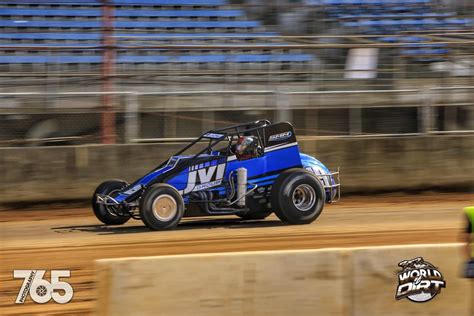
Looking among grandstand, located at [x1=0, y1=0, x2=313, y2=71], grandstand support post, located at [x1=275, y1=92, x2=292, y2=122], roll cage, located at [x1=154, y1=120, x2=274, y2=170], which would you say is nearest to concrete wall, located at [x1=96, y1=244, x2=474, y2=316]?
roll cage, located at [x1=154, y1=120, x2=274, y2=170]

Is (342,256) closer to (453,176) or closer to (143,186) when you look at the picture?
(143,186)

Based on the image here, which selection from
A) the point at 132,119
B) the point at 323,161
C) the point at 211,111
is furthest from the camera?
the point at 211,111

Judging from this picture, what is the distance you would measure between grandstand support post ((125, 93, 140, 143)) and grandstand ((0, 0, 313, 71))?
2.43 m

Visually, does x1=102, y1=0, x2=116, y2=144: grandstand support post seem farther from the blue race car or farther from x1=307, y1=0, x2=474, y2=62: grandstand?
x1=307, y1=0, x2=474, y2=62: grandstand

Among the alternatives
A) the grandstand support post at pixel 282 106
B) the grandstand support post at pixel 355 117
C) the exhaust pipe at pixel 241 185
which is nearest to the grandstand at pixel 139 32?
the grandstand support post at pixel 282 106

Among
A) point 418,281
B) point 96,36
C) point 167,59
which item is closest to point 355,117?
point 167,59

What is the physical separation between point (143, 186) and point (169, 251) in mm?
1625

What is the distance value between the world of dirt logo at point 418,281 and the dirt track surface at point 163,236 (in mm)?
2493

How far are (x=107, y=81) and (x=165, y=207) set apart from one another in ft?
13.6

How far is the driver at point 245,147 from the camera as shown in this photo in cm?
977

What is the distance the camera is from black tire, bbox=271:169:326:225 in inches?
381

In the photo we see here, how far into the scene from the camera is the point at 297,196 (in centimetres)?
987

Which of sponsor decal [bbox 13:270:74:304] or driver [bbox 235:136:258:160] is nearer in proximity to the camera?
sponsor decal [bbox 13:270:74:304]

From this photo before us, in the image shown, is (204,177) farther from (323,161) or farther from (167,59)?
(167,59)
